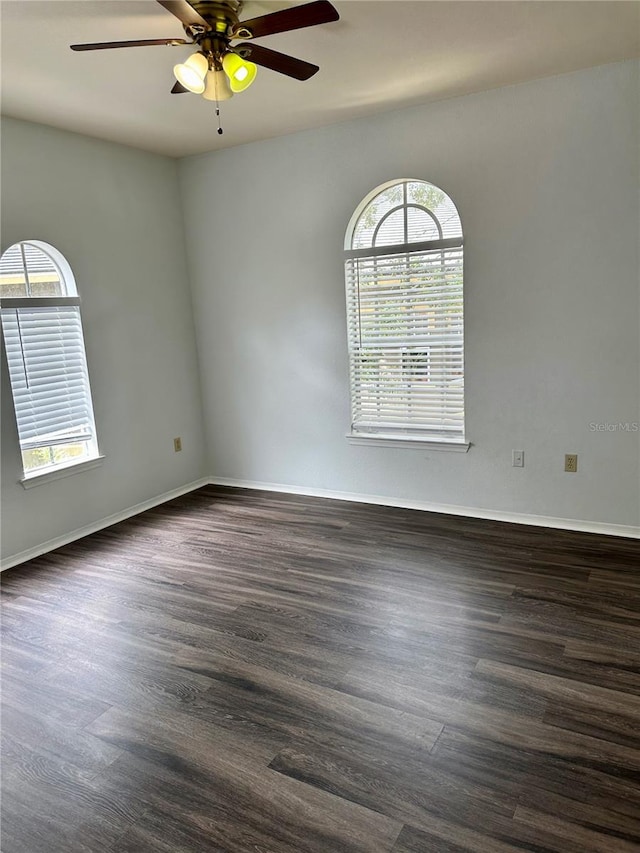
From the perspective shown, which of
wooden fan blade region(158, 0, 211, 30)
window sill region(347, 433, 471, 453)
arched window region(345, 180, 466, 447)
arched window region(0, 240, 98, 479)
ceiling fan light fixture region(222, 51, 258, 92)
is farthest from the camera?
window sill region(347, 433, 471, 453)

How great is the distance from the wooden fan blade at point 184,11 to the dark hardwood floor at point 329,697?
8.06 feet

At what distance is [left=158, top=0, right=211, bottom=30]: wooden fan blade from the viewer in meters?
1.84

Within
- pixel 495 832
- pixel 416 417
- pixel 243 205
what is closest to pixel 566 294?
pixel 416 417

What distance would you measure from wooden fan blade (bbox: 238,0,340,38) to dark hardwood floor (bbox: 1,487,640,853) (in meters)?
2.44

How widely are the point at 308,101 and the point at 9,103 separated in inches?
65.8

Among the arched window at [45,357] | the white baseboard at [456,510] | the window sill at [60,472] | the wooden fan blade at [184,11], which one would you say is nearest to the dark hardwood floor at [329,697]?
the white baseboard at [456,510]

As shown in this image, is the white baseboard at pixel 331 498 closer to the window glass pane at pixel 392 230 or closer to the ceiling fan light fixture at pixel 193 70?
the window glass pane at pixel 392 230

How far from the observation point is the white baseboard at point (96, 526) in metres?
3.60

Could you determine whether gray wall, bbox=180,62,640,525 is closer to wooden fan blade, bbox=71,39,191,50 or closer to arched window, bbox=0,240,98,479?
arched window, bbox=0,240,98,479

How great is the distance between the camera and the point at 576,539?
137 inches

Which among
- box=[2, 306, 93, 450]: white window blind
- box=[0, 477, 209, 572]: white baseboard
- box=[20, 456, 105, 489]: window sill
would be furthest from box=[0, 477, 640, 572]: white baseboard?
box=[2, 306, 93, 450]: white window blind

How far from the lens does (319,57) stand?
2.77m

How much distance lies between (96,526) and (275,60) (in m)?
3.16

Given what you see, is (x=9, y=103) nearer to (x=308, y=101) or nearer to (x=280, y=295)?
(x=308, y=101)
